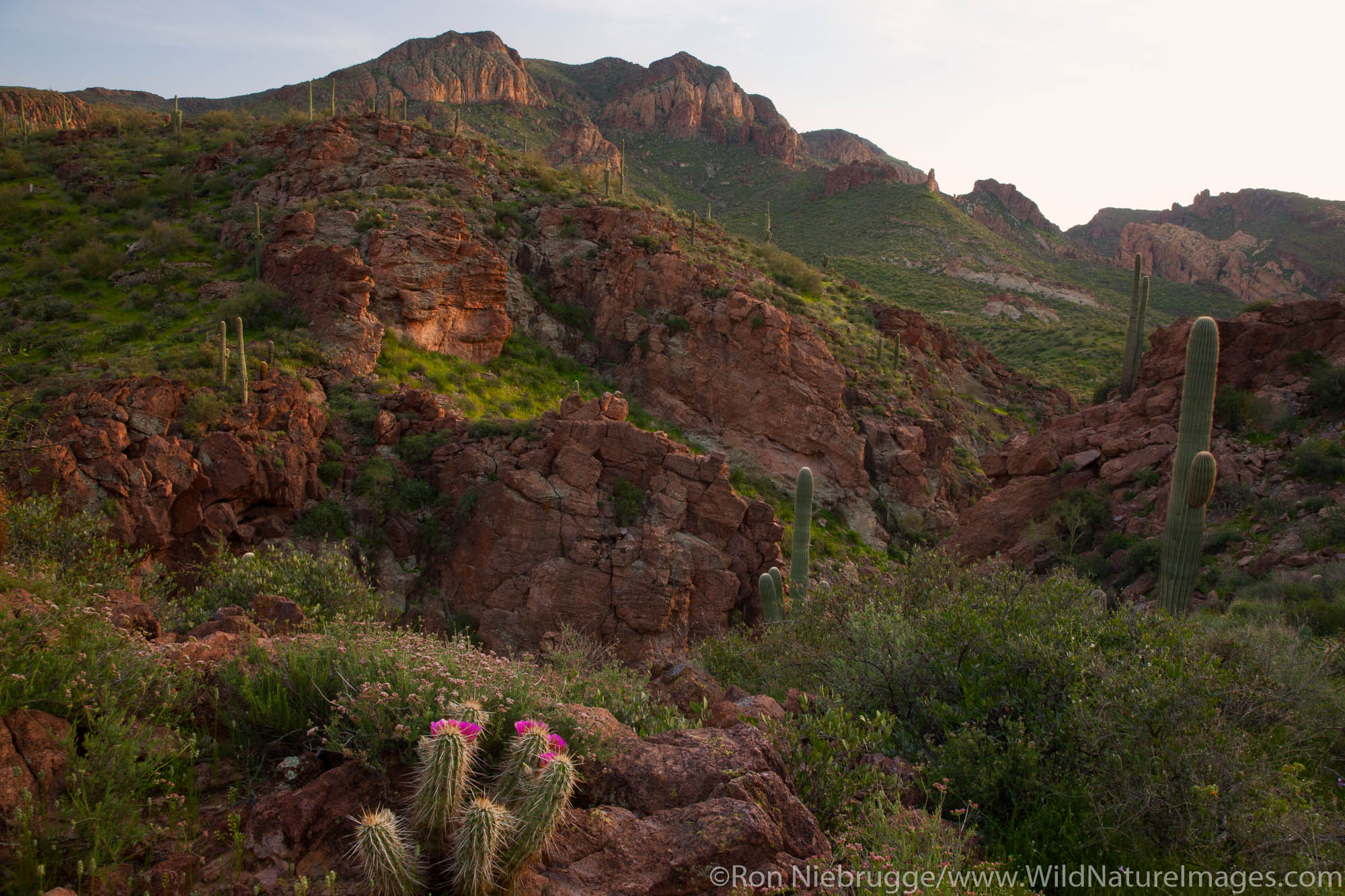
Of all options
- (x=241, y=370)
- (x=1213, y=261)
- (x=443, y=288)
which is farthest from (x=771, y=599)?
(x=1213, y=261)

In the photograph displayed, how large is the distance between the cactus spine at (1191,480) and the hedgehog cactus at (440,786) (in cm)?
1191


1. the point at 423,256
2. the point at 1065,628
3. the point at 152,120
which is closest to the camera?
the point at 1065,628

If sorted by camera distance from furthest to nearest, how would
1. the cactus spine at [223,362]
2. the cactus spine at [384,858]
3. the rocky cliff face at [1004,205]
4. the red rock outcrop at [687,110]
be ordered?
the red rock outcrop at [687,110] < the rocky cliff face at [1004,205] < the cactus spine at [223,362] < the cactus spine at [384,858]

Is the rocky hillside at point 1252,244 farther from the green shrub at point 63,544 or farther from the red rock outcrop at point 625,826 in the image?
the green shrub at point 63,544

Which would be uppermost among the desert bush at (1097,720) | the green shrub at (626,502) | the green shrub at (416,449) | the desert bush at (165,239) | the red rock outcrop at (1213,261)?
the red rock outcrop at (1213,261)

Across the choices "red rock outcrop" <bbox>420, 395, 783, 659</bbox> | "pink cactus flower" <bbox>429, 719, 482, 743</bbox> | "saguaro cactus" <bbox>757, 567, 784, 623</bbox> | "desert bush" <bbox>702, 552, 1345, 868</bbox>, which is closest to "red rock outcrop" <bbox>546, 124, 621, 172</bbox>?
"red rock outcrop" <bbox>420, 395, 783, 659</bbox>

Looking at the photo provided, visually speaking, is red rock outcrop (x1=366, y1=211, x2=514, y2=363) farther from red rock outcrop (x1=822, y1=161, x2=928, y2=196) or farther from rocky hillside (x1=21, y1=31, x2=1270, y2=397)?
red rock outcrop (x1=822, y1=161, x2=928, y2=196)

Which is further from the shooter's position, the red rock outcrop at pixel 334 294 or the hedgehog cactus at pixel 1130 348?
the red rock outcrop at pixel 334 294

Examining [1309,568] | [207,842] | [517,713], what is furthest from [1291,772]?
[1309,568]

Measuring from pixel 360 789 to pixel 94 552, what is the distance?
8.49 metres

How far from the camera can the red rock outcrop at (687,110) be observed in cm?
9319

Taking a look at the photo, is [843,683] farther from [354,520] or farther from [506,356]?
[506,356]

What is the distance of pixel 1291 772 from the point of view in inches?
172

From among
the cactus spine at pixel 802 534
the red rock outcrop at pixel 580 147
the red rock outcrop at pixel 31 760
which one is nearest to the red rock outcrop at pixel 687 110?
the red rock outcrop at pixel 580 147
